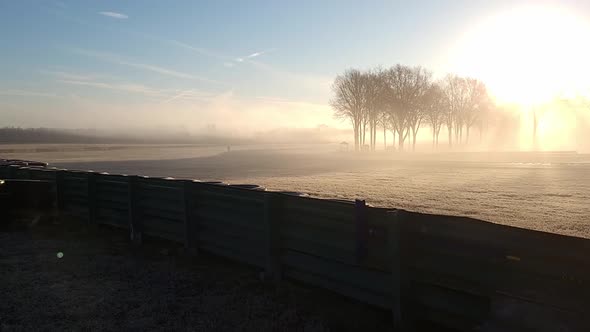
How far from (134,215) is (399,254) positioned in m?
5.35

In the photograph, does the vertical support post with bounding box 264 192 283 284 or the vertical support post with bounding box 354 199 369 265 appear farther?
the vertical support post with bounding box 264 192 283 284

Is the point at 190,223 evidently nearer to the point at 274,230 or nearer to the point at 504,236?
the point at 274,230

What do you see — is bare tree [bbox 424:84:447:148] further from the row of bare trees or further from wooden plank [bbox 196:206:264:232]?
wooden plank [bbox 196:206:264:232]

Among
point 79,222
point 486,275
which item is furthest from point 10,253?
point 486,275

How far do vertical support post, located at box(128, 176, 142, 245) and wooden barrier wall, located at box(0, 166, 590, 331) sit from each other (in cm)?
129

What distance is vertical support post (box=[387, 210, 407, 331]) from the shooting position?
12.7ft

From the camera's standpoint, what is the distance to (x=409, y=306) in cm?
388

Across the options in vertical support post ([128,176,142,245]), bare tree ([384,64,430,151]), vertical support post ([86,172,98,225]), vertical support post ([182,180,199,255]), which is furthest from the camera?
bare tree ([384,64,430,151])

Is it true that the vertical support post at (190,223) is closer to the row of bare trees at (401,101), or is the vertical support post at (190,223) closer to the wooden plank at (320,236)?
the wooden plank at (320,236)

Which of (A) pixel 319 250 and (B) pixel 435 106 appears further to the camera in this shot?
(B) pixel 435 106

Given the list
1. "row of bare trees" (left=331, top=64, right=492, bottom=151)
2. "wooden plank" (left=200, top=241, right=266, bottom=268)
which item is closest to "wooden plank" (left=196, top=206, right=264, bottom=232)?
"wooden plank" (left=200, top=241, right=266, bottom=268)

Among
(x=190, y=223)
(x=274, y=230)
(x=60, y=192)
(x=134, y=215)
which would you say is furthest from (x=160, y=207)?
(x=60, y=192)

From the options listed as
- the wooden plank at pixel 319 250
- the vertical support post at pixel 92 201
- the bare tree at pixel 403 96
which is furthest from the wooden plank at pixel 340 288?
the bare tree at pixel 403 96

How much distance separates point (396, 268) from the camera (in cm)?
388
